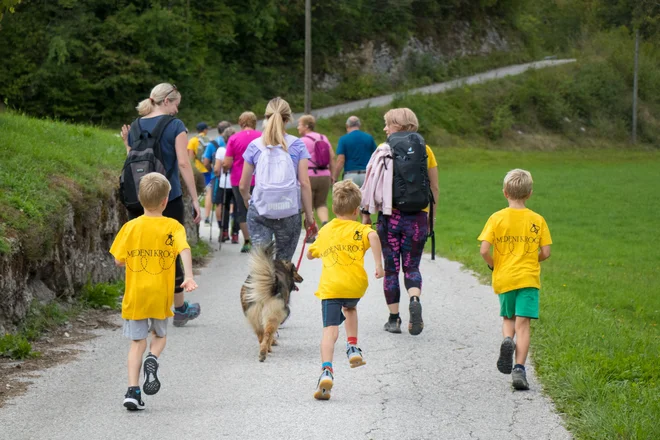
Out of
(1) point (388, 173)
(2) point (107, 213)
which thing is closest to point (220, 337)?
(1) point (388, 173)

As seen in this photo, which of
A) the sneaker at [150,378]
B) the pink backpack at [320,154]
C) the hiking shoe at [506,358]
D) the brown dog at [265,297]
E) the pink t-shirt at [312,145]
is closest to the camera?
the sneaker at [150,378]

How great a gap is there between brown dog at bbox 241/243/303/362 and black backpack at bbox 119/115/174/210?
113 cm

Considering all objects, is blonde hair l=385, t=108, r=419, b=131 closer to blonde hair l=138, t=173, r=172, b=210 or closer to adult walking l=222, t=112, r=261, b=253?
blonde hair l=138, t=173, r=172, b=210

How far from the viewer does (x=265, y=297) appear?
26.1 feet

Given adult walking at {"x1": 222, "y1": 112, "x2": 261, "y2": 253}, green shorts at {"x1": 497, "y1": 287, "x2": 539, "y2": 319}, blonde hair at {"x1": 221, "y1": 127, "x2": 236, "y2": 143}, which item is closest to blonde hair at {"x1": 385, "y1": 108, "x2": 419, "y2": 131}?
green shorts at {"x1": 497, "y1": 287, "x2": 539, "y2": 319}

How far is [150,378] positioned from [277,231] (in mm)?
2735

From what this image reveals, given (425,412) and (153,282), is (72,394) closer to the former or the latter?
(153,282)

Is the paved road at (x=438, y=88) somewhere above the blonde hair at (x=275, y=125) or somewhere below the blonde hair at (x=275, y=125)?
above

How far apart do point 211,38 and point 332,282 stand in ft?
141

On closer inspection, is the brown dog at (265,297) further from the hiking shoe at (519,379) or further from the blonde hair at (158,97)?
the hiking shoe at (519,379)

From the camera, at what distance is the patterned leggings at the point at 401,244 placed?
887cm

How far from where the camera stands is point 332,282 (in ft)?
22.7

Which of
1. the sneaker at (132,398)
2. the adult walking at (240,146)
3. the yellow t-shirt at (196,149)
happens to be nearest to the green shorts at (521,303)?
the sneaker at (132,398)

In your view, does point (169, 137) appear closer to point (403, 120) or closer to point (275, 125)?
point (275, 125)
